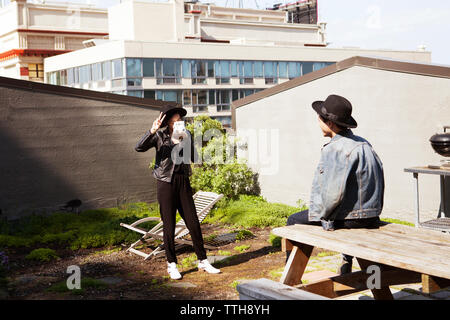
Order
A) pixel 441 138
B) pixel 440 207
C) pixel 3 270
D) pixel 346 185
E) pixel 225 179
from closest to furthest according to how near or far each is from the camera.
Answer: pixel 346 185
pixel 3 270
pixel 441 138
pixel 440 207
pixel 225 179

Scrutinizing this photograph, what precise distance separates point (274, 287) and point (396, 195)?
19.8ft

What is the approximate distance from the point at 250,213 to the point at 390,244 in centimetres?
629

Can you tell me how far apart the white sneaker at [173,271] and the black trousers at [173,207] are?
0.06 meters

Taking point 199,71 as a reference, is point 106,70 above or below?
above

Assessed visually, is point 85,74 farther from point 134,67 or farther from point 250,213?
point 250,213

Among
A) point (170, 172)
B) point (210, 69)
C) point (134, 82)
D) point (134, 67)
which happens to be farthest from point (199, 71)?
point (170, 172)

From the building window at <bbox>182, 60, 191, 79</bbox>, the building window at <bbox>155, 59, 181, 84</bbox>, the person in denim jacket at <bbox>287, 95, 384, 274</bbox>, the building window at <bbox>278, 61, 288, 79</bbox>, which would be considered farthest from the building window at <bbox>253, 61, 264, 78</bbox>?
the person in denim jacket at <bbox>287, 95, 384, 274</bbox>

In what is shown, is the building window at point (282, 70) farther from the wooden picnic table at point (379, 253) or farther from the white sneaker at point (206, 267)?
the wooden picnic table at point (379, 253)

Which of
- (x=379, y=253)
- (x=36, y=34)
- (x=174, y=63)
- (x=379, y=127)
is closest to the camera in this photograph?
(x=379, y=253)

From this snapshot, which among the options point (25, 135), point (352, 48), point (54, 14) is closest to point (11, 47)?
point (54, 14)

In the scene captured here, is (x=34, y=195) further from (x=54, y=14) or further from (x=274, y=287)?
(x=54, y=14)

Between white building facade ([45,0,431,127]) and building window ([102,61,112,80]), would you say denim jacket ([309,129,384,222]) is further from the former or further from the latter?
building window ([102,61,112,80])

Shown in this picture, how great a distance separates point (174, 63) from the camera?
152 ft

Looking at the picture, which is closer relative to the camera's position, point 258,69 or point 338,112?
point 338,112
